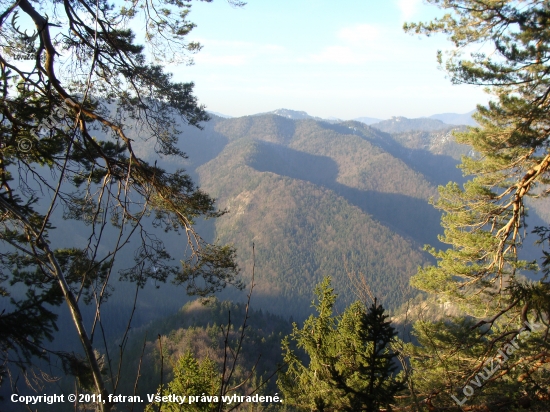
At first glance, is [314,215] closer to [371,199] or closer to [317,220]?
[317,220]

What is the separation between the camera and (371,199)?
15975 centimetres

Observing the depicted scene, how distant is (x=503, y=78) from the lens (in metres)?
4.84

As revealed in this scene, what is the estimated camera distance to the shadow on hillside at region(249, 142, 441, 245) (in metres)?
143

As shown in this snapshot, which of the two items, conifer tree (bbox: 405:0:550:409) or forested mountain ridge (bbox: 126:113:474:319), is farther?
forested mountain ridge (bbox: 126:113:474:319)

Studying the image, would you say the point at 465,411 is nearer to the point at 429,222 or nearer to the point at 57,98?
the point at 57,98

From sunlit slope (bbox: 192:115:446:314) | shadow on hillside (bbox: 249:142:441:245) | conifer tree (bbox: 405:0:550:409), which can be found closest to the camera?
conifer tree (bbox: 405:0:550:409)

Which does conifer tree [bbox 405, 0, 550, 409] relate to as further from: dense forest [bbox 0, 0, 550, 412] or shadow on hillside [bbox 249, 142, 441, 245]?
shadow on hillside [bbox 249, 142, 441, 245]

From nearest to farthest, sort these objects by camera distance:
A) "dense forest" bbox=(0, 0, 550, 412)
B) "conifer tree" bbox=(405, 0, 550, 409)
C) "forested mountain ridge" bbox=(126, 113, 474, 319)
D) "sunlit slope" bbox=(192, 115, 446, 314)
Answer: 1. "dense forest" bbox=(0, 0, 550, 412)
2. "conifer tree" bbox=(405, 0, 550, 409)
3. "sunlit slope" bbox=(192, 115, 446, 314)
4. "forested mountain ridge" bbox=(126, 113, 474, 319)

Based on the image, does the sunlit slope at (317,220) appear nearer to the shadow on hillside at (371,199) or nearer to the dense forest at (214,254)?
the shadow on hillside at (371,199)

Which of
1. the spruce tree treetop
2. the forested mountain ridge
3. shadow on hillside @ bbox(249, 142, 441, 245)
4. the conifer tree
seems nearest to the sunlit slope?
the forested mountain ridge

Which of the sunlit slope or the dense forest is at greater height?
the dense forest

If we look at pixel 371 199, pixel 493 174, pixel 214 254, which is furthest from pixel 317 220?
pixel 214 254

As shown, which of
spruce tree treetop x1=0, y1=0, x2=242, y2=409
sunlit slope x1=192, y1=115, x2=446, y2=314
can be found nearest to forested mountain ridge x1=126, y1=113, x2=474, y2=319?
sunlit slope x1=192, y1=115, x2=446, y2=314

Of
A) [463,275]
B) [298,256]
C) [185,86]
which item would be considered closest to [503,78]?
[463,275]
